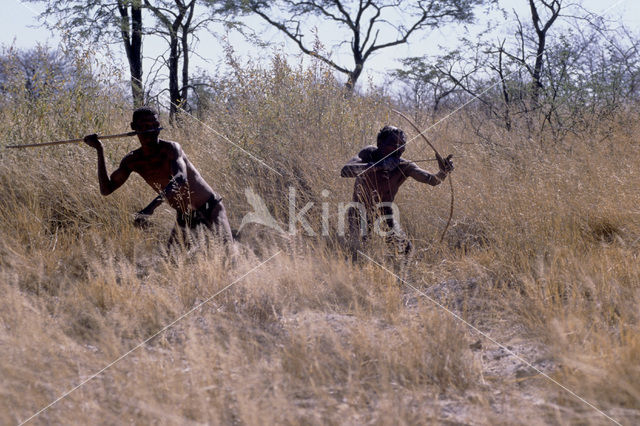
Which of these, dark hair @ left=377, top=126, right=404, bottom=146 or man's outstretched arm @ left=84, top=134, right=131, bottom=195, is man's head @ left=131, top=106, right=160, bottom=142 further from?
dark hair @ left=377, top=126, right=404, bottom=146

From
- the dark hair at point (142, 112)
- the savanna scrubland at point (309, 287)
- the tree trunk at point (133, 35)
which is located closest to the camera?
the savanna scrubland at point (309, 287)

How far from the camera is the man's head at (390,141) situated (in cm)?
404

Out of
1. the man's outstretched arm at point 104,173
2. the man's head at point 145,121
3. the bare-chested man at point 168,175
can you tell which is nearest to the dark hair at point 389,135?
the bare-chested man at point 168,175

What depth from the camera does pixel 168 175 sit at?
3924 mm

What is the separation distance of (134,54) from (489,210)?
9.13 meters

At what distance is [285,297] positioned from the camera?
3398 mm

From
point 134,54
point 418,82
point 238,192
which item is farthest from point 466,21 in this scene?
point 238,192

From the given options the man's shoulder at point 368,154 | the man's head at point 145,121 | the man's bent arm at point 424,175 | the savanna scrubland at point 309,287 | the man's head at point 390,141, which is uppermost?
the man's head at point 145,121

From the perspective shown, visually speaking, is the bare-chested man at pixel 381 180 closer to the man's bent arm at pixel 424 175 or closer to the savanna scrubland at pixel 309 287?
the man's bent arm at pixel 424 175

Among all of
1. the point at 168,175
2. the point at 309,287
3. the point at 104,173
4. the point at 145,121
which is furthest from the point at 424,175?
the point at 104,173

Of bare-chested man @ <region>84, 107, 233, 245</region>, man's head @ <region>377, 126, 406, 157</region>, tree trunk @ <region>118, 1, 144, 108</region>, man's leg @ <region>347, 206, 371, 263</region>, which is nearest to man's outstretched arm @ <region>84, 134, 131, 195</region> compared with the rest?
bare-chested man @ <region>84, 107, 233, 245</region>

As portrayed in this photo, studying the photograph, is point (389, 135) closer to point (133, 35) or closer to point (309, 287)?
point (309, 287)

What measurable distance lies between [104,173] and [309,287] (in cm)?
152

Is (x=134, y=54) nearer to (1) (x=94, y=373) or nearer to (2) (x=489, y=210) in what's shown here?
(2) (x=489, y=210)
